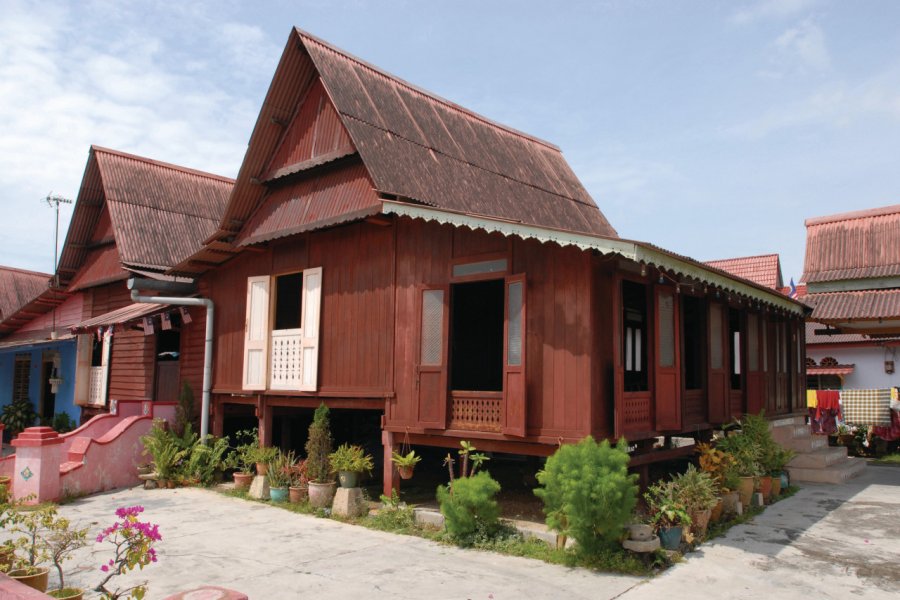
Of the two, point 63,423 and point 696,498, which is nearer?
point 696,498

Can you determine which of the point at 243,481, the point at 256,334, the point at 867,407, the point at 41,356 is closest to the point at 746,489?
the point at 243,481

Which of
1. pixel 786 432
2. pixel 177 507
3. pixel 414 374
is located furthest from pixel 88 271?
pixel 786 432

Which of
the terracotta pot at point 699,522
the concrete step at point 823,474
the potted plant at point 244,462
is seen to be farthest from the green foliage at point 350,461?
the concrete step at point 823,474

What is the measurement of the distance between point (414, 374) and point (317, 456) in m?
2.42

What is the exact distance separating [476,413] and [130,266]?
36.2 feet

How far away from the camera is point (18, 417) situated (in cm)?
2134

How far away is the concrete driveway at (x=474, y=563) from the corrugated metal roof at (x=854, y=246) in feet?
18.1

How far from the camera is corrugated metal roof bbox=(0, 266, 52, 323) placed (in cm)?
2808

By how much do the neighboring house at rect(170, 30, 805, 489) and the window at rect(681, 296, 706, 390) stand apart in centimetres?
4

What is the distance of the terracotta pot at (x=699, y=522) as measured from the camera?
8586mm

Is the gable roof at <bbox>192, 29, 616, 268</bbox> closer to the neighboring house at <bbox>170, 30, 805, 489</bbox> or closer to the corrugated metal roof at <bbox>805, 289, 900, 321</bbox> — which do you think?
the neighboring house at <bbox>170, 30, 805, 489</bbox>

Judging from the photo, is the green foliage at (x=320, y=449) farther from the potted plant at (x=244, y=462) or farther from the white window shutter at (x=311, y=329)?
the potted plant at (x=244, y=462)

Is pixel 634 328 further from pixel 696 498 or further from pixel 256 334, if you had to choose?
pixel 256 334

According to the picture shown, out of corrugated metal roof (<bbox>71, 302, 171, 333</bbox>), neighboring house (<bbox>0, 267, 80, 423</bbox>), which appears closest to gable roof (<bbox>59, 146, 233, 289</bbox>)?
corrugated metal roof (<bbox>71, 302, 171, 333</bbox>)
